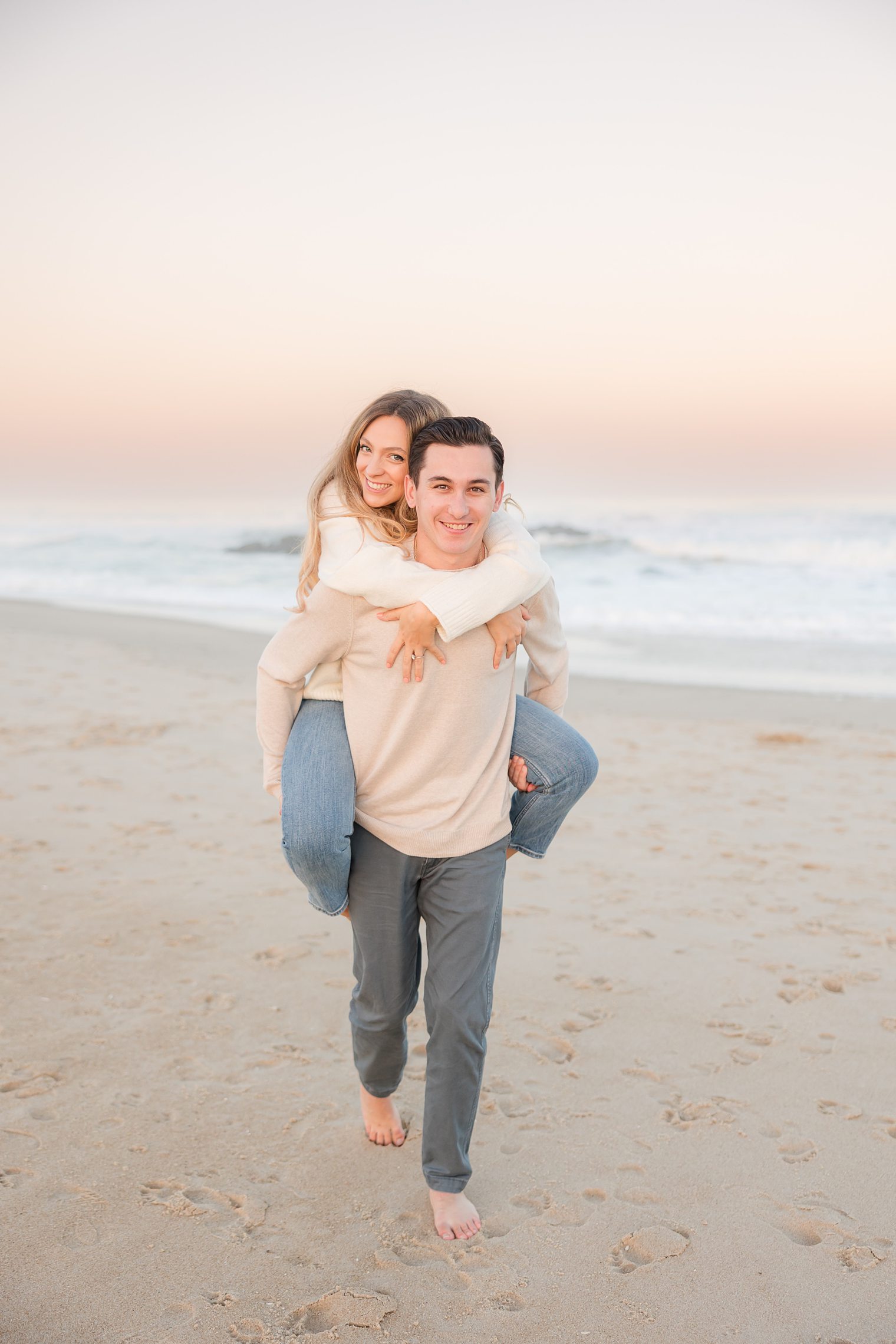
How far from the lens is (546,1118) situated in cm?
290

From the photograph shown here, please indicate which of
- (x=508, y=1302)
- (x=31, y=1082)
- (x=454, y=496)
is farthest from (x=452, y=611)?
(x=31, y=1082)

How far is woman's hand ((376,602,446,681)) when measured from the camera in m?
2.25

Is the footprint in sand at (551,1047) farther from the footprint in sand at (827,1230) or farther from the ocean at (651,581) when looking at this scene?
the ocean at (651,581)

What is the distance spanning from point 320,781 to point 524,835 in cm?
59

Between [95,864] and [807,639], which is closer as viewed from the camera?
[95,864]

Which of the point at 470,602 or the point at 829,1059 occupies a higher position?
the point at 470,602

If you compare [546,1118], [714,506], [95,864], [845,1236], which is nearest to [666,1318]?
[845,1236]

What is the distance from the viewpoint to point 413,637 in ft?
7.43

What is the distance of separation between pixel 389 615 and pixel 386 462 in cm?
51

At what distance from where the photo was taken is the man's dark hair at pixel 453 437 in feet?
7.50

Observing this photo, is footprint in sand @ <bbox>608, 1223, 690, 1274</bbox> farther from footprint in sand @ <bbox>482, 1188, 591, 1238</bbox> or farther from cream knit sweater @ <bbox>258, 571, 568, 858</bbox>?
cream knit sweater @ <bbox>258, 571, 568, 858</bbox>

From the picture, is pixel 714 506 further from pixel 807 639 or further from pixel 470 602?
pixel 470 602

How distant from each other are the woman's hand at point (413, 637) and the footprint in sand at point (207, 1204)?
A: 1.39m

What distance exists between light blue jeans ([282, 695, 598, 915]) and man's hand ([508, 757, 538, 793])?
0.01 meters
